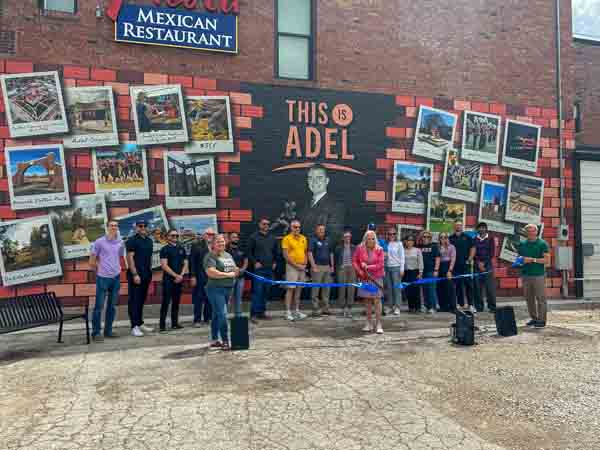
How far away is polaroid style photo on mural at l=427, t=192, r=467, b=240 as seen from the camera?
12.9 m

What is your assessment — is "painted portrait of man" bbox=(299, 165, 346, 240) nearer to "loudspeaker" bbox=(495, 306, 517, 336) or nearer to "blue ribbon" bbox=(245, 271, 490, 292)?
"blue ribbon" bbox=(245, 271, 490, 292)

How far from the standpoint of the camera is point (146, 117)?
11.0 metres

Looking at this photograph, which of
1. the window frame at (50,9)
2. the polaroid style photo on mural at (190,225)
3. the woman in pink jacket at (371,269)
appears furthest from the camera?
the polaroid style photo on mural at (190,225)

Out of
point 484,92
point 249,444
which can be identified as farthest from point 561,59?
point 249,444

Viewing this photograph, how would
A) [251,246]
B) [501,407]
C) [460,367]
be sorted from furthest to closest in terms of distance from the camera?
1. [251,246]
2. [460,367]
3. [501,407]

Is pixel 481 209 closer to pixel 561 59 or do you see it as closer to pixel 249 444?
pixel 561 59

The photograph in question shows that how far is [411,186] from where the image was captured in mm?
12844

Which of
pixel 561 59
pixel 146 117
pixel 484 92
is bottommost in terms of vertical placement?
pixel 146 117

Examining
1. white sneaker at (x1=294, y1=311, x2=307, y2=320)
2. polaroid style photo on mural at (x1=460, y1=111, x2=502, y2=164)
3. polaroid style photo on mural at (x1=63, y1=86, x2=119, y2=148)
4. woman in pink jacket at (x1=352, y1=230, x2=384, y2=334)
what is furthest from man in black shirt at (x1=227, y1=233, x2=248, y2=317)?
polaroid style photo on mural at (x1=460, y1=111, x2=502, y2=164)

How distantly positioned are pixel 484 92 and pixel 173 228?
9381 mm

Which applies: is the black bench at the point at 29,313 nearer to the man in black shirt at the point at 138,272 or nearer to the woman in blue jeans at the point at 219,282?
the man in black shirt at the point at 138,272

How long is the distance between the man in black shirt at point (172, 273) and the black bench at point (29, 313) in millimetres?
1499

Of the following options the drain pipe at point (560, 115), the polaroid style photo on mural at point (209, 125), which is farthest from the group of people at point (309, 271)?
the drain pipe at point (560, 115)

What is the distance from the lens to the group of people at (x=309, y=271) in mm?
8328
